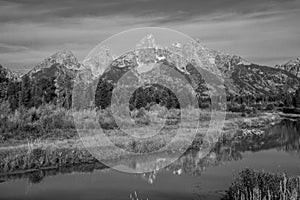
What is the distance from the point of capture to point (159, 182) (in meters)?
20.5

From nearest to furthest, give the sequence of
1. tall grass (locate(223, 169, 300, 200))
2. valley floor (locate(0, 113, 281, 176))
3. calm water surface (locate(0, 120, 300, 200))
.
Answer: tall grass (locate(223, 169, 300, 200)), calm water surface (locate(0, 120, 300, 200)), valley floor (locate(0, 113, 281, 176))

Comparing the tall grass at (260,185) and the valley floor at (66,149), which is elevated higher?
the valley floor at (66,149)

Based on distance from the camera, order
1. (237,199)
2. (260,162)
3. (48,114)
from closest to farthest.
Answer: (237,199), (260,162), (48,114)

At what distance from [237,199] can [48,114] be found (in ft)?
79.2

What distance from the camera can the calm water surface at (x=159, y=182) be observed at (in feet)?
59.1

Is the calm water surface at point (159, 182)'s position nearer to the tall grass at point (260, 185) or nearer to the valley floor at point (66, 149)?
the tall grass at point (260, 185)

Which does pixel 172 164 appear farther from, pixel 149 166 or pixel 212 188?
pixel 212 188

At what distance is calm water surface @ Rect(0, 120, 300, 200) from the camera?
1800 centimetres

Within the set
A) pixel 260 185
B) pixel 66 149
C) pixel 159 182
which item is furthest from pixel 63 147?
pixel 260 185

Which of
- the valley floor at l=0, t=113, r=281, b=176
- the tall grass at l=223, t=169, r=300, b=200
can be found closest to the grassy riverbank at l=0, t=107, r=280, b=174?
the valley floor at l=0, t=113, r=281, b=176

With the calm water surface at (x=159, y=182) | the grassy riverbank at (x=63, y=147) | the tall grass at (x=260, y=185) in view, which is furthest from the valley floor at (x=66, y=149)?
the tall grass at (x=260, y=185)

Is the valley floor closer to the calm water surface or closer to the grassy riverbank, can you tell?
the grassy riverbank

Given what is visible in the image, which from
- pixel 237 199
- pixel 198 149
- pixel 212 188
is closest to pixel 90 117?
pixel 198 149

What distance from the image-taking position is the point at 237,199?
15.7 metres
